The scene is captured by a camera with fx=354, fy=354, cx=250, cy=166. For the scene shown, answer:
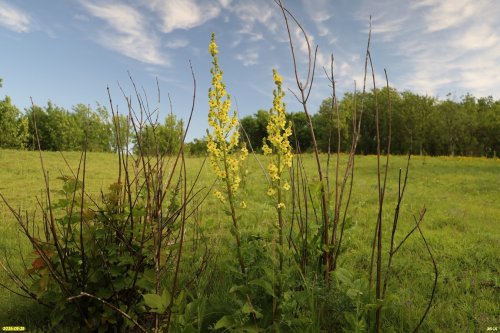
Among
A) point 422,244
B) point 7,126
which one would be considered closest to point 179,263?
point 422,244

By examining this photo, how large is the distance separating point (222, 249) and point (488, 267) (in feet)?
14.3

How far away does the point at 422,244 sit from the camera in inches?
263

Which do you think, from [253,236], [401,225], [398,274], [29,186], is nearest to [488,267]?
[398,274]

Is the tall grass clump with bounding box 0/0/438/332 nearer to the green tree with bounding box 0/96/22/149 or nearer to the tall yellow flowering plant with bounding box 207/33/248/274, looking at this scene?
the tall yellow flowering plant with bounding box 207/33/248/274

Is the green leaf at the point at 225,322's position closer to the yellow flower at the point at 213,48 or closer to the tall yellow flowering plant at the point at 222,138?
the tall yellow flowering plant at the point at 222,138

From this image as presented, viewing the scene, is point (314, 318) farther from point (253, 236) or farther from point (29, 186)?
point (29, 186)

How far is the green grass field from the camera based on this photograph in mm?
3939

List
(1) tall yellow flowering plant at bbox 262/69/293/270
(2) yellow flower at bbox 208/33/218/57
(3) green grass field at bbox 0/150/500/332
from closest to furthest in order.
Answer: (1) tall yellow flowering plant at bbox 262/69/293/270 < (2) yellow flower at bbox 208/33/218/57 < (3) green grass field at bbox 0/150/500/332

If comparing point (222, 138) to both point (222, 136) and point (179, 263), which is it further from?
point (179, 263)

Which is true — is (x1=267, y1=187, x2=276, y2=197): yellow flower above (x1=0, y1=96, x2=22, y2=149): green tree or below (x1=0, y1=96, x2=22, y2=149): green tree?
below

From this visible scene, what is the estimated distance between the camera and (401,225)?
8.08 meters

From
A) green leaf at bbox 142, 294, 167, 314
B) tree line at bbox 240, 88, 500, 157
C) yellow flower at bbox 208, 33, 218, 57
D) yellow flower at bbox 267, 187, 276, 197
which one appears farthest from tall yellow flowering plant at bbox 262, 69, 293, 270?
tree line at bbox 240, 88, 500, 157

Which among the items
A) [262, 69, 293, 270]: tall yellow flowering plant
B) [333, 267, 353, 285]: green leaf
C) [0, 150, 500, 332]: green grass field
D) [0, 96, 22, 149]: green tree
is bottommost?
[0, 150, 500, 332]: green grass field

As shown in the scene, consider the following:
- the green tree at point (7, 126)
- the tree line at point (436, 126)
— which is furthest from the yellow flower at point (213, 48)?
the green tree at point (7, 126)
